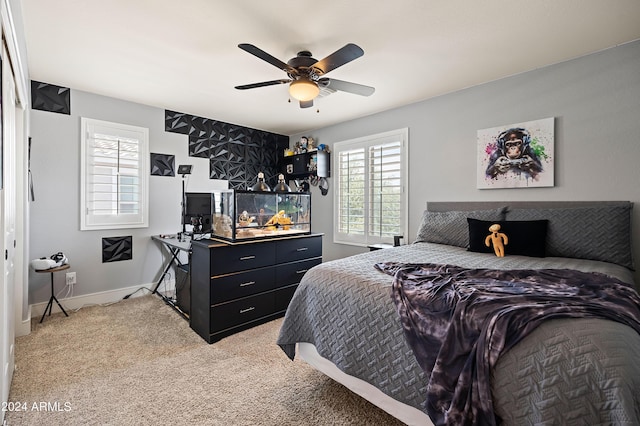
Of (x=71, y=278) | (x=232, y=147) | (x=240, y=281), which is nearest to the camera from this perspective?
(x=240, y=281)

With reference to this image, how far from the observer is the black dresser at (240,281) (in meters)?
2.54

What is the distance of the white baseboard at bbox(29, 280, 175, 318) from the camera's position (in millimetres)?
3070

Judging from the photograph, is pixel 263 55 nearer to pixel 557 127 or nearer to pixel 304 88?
pixel 304 88

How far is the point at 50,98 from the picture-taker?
312cm

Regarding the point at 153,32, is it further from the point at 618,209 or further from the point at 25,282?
the point at 618,209

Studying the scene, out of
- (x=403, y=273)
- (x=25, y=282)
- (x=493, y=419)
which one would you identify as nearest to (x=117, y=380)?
(x=25, y=282)

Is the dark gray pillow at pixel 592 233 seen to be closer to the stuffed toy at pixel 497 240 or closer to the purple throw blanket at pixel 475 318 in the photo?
the stuffed toy at pixel 497 240

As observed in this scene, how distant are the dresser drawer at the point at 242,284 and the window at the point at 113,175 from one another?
6.16ft

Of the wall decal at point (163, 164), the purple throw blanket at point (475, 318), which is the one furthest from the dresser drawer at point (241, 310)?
the wall decal at point (163, 164)

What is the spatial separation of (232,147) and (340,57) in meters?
3.07

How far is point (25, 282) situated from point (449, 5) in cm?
417

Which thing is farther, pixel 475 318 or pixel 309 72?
pixel 309 72

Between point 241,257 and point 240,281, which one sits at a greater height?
point 241,257

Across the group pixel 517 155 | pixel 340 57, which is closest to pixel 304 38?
pixel 340 57
